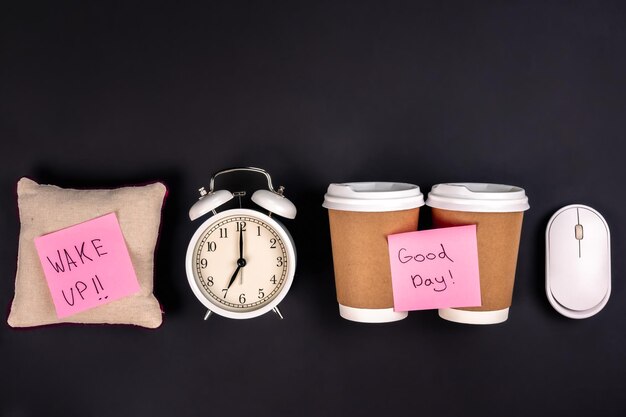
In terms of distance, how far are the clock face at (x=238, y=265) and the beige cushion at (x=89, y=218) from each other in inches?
4.6

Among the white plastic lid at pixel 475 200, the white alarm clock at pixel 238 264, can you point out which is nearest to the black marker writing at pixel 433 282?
the white plastic lid at pixel 475 200

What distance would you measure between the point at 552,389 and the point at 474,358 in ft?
0.62

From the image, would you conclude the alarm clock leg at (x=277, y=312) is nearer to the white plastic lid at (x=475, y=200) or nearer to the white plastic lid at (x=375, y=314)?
the white plastic lid at (x=375, y=314)

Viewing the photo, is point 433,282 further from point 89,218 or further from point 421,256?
point 89,218

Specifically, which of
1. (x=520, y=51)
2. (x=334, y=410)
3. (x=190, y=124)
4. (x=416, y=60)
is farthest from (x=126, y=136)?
(x=520, y=51)

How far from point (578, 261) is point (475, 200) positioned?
321mm

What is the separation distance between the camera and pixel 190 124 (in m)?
1.30

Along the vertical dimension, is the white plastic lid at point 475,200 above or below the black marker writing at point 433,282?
above

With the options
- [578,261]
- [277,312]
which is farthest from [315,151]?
[578,261]

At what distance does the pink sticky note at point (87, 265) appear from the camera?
1.20m

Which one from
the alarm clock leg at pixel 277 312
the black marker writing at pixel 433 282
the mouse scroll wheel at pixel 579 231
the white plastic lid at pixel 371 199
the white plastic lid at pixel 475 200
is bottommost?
the alarm clock leg at pixel 277 312

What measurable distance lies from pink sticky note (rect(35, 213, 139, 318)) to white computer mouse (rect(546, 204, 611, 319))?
35.4 inches

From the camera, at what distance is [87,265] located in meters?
1.21

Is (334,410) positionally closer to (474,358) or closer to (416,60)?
(474,358)
